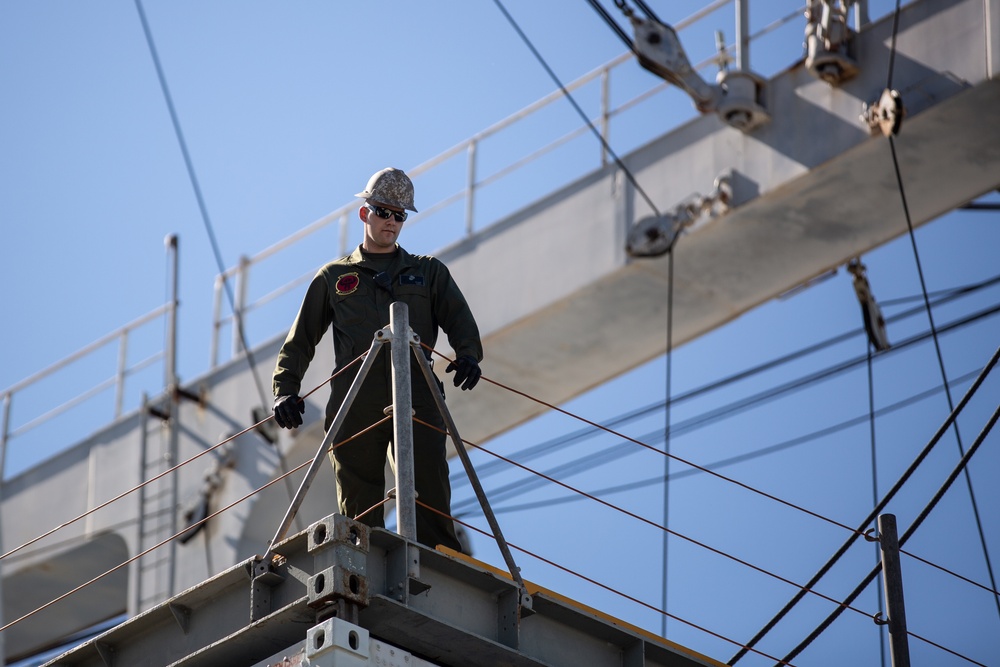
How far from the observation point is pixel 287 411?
7375 mm

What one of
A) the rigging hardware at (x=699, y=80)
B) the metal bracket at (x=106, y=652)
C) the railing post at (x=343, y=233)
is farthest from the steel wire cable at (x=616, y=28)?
the metal bracket at (x=106, y=652)

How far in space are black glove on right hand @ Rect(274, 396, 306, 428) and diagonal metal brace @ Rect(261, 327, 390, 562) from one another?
1.91 feet

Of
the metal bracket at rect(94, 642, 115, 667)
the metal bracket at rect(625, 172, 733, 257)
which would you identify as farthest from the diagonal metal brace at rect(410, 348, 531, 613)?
the metal bracket at rect(625, 172, 733, 257)

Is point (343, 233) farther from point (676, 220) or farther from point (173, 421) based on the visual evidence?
point (676, 220)

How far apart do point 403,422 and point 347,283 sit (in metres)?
1.30

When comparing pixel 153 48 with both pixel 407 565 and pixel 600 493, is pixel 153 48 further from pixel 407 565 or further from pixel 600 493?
pixel 407 565

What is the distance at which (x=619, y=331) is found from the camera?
544 inches

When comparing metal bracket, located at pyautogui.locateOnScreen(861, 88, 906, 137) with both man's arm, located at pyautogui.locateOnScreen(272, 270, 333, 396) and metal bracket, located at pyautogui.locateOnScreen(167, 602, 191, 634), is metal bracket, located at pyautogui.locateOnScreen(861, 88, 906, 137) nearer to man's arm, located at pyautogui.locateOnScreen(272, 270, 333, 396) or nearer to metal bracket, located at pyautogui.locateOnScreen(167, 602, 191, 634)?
man's arm, located at pyautogui.locateOnScreen(272, 270, 333, 396)

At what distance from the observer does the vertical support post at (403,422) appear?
6.58m

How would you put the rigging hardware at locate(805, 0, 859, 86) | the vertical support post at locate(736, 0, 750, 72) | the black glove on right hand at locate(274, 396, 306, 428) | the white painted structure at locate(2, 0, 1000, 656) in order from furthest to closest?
the vertical support post at locate(736, 0, 750, 72), the rigging hardware at locate(805, 0, 859, 86), the white painted structure at locate(2, 0, 1000, 656), the black glove on right hand at locate(274, 396, 306, 428)

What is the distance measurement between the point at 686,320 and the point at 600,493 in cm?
324

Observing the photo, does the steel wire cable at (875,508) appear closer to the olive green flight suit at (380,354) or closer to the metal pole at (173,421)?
the olive green flight suit at (380,354)

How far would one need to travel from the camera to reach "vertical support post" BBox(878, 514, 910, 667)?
7.80m

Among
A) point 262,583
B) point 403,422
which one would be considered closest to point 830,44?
point 403,422
